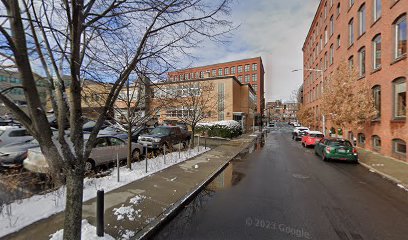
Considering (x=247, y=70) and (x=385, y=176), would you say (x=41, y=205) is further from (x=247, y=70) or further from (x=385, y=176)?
(x=247, y=70)

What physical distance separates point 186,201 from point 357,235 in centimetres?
380

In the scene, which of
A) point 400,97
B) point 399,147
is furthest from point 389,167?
point 400,97

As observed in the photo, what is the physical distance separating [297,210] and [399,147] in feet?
35.1

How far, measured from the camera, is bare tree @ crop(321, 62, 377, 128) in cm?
1365

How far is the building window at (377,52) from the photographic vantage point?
14266 mm

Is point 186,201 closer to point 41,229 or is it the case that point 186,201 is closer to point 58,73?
point 41,229

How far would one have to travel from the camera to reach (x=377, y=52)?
14594mm

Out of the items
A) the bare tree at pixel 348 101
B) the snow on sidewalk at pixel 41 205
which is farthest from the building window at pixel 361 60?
the snow on sidewalk at pixel 41 205

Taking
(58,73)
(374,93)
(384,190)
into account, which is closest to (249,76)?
(374,93)

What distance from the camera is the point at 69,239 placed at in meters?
2.97

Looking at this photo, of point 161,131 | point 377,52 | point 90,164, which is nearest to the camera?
point 90,164

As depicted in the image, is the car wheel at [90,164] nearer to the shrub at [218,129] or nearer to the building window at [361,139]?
the shrub at [218,129]

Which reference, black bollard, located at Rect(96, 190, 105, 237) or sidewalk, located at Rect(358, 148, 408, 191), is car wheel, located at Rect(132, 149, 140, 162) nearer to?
black bollard, located at Rect(96, 190, 105, 237)

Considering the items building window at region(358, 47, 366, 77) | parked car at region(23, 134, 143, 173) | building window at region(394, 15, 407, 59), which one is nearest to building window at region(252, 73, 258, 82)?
building window at region(358, 47, 366, 77)
